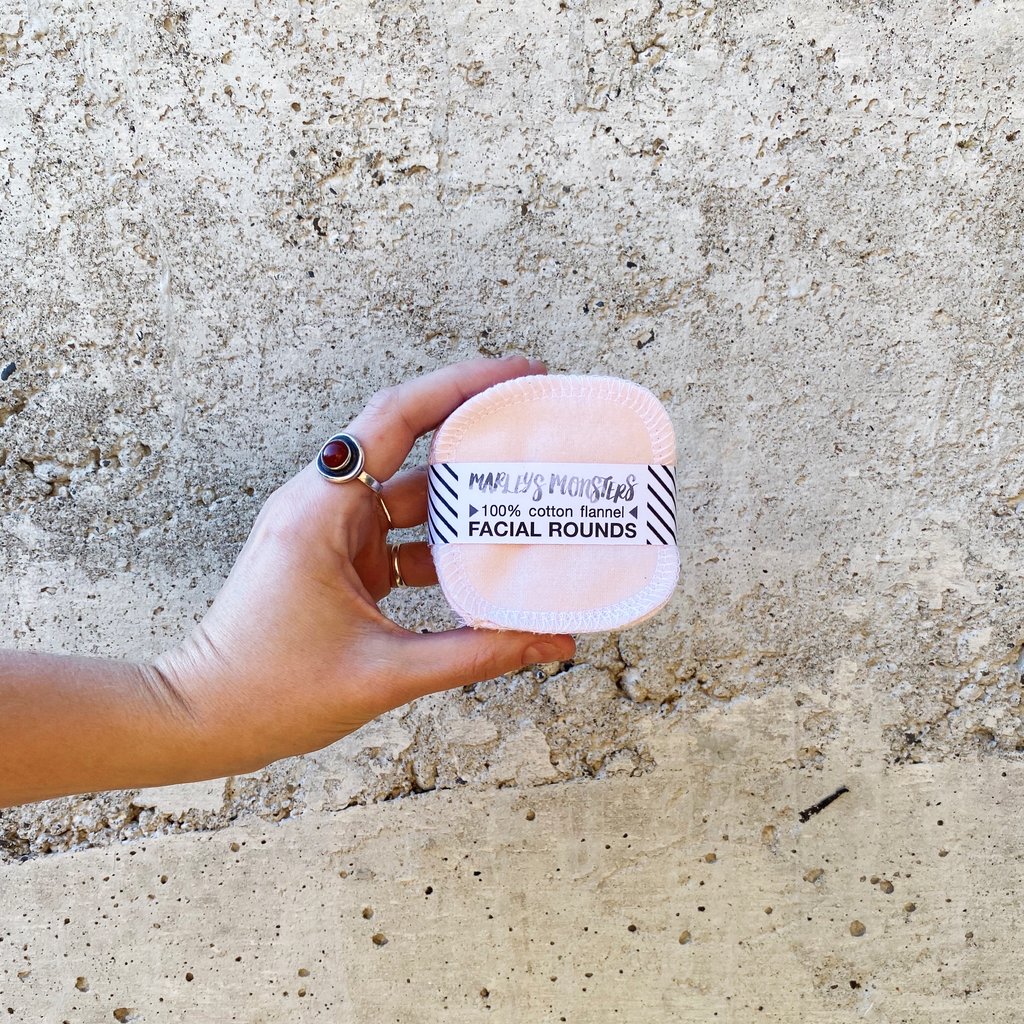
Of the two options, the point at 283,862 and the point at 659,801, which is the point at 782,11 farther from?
the point at 283,862

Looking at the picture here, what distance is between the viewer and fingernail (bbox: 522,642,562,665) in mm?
944

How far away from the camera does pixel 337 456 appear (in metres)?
0.95

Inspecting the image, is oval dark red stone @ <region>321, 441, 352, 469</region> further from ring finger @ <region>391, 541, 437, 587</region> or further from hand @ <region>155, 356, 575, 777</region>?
ring finger @ <region>391, 541, 437, 587</region>

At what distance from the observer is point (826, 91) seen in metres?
1.17

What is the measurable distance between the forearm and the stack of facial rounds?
0.36 meters

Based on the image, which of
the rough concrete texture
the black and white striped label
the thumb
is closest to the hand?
the thumb

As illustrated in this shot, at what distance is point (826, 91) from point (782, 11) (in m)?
0.13

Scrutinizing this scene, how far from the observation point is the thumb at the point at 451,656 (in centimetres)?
92

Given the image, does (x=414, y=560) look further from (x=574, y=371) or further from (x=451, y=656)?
(x=574, y=371)

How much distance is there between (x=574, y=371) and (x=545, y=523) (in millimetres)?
385

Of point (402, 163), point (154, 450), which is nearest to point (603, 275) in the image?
point (402, 163)

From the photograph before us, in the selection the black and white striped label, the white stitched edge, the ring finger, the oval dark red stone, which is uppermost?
the oval dark red stone

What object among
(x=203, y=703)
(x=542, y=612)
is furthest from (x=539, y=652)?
(x=203, y=703)

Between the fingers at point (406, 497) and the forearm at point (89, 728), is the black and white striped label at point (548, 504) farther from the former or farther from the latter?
the forearm at point (89, 728)
